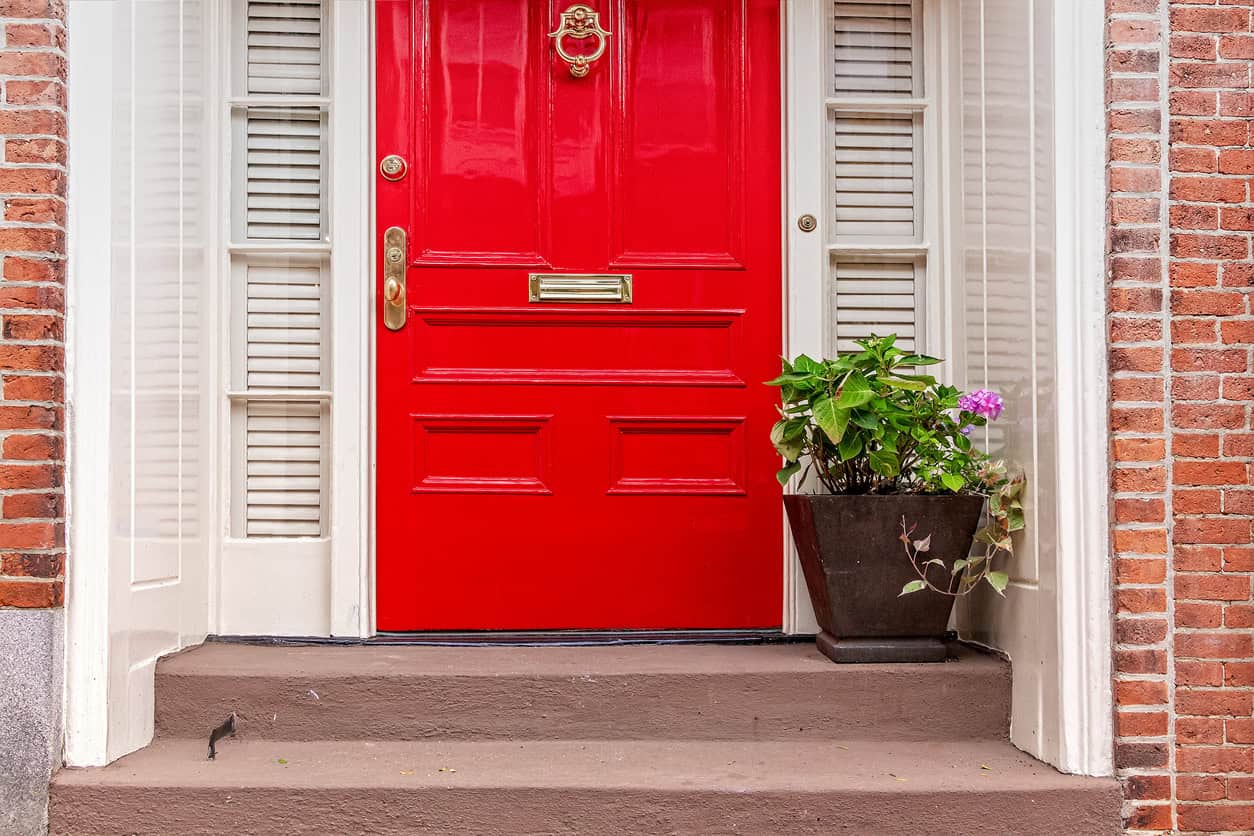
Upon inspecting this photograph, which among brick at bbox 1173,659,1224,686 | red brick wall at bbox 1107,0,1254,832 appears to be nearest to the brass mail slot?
red brick wall at bbox 1107,0,1254,832

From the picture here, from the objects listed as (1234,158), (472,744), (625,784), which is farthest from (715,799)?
(1234,158)

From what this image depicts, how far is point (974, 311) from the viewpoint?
117 inches

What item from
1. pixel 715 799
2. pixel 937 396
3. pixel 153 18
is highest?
pixel 153 18

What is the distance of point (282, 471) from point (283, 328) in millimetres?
436

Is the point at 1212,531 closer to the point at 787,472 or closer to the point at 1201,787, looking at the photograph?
the point at 1201,787

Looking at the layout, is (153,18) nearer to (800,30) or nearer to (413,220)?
(413,220)

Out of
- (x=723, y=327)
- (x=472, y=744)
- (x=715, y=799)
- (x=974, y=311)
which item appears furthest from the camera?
(x=723, y=327)

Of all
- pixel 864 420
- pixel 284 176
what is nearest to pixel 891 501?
pixel 864 420

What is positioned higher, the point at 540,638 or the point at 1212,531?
the point at 1212,531

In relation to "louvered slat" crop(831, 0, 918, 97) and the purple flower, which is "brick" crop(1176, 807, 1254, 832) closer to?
the purple flower

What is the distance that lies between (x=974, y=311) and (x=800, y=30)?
1.01 metres

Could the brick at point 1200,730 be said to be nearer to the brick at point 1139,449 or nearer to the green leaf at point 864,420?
the brick at point 1139,449

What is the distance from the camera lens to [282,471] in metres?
3.11

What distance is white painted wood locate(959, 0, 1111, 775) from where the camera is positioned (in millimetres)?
2463
